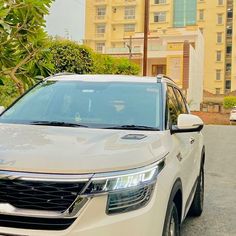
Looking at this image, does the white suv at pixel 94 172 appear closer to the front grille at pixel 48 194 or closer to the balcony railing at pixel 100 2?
the front grille at pixel 48 194

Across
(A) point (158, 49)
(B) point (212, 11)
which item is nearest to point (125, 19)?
(B) point (212, 11)

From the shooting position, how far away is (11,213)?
96.7 inches

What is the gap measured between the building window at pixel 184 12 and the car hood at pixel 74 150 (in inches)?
2535

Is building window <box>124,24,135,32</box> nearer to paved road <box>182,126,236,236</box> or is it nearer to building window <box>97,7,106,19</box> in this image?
building window <box>97,7,106,19</box>

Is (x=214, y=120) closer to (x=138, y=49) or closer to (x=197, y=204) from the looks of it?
(x=138, y=49)

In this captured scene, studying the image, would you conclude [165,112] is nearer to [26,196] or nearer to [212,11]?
[26,196]

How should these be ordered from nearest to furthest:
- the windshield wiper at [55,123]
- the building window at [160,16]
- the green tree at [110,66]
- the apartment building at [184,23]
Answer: the windshield wiper at [55,123] < the green tree at [110,66] < the apartment building at [184,23] < the building window at [160,16]

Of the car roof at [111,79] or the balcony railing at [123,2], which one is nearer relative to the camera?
the car roof at [111,79]

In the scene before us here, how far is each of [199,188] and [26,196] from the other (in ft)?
10.8

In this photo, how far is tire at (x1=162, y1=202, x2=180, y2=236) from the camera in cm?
288

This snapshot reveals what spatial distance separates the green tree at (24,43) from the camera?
5.75 meters

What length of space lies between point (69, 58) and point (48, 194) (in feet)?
48.3

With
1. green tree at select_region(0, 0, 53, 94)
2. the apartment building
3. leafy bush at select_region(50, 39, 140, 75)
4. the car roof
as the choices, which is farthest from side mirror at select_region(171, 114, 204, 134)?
the apartment building

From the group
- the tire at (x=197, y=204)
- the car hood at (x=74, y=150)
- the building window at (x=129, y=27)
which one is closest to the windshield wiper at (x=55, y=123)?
the car hood at (x=74, y=150)
